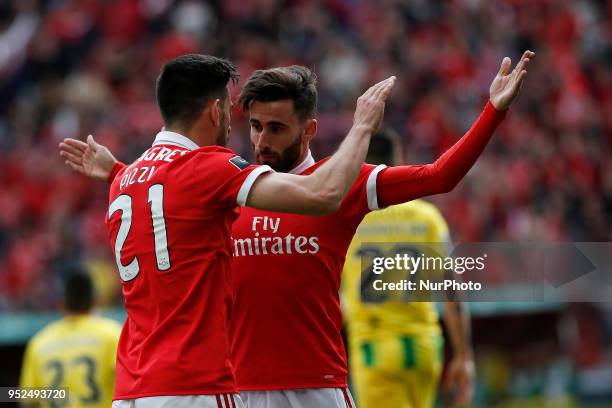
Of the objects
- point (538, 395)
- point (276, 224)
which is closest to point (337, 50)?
point (538, 395)

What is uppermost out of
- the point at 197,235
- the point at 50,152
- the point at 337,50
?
the point at 337,50

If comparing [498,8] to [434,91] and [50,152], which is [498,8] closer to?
[434,91]

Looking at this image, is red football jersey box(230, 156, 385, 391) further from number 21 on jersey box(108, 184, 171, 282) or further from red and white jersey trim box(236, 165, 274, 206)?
red and white jersey trim box(236, 165, 274, 206)

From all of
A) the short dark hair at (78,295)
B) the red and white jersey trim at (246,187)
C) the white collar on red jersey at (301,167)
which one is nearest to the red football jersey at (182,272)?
the red and white jersey trim at (246,187)

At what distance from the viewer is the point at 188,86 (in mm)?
4898

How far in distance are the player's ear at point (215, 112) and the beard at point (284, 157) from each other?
0.69 meters

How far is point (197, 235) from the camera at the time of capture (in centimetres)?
471

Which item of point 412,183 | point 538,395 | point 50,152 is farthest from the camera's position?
point 50,152

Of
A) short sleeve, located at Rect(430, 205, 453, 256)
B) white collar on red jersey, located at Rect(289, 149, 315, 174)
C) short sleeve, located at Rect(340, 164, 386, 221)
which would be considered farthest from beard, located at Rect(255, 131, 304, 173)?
short sleeve, located at Rect(430, 205, 453, 256)

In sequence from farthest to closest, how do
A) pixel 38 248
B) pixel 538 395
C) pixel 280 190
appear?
1. pixel 38 248
2. pixel 538 395
3. pixel 280 190

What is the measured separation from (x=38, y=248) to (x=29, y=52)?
491 centimetres

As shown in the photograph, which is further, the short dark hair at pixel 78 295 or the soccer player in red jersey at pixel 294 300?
the short dark hair at pixel 78 295

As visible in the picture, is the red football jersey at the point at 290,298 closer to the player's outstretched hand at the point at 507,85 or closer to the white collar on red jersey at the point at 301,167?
the white collar on red jersey at the point at 301,167

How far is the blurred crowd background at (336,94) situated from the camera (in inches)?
611
